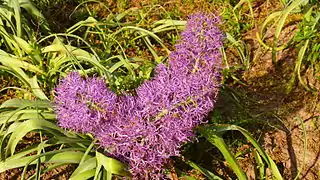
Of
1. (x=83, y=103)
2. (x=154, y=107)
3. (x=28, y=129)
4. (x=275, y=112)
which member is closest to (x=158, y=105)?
(x=154, y=107)

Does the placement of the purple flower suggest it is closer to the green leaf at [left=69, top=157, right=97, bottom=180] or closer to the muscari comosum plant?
the muscari comosum plant

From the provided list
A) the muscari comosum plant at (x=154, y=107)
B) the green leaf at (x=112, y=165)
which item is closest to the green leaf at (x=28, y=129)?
the muscari comosum plant at (x=154, y=107)

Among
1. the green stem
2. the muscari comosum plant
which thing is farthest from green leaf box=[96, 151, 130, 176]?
the green stem

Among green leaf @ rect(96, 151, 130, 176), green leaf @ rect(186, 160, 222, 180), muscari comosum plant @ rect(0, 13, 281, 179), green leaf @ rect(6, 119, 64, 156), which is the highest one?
green leaf @ rect(6, 119, 64, 156)

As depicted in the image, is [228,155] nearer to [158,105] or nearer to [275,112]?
[158,105]

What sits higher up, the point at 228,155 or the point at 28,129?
the point at 28,129

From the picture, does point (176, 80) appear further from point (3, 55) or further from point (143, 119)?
point (3, 55)

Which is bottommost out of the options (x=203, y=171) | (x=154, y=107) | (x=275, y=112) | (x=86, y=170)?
(x=203, y=171)

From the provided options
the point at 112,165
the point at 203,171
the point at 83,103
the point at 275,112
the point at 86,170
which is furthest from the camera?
the point at 275,112

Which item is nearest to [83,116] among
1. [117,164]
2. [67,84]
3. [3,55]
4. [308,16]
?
[67,84]
